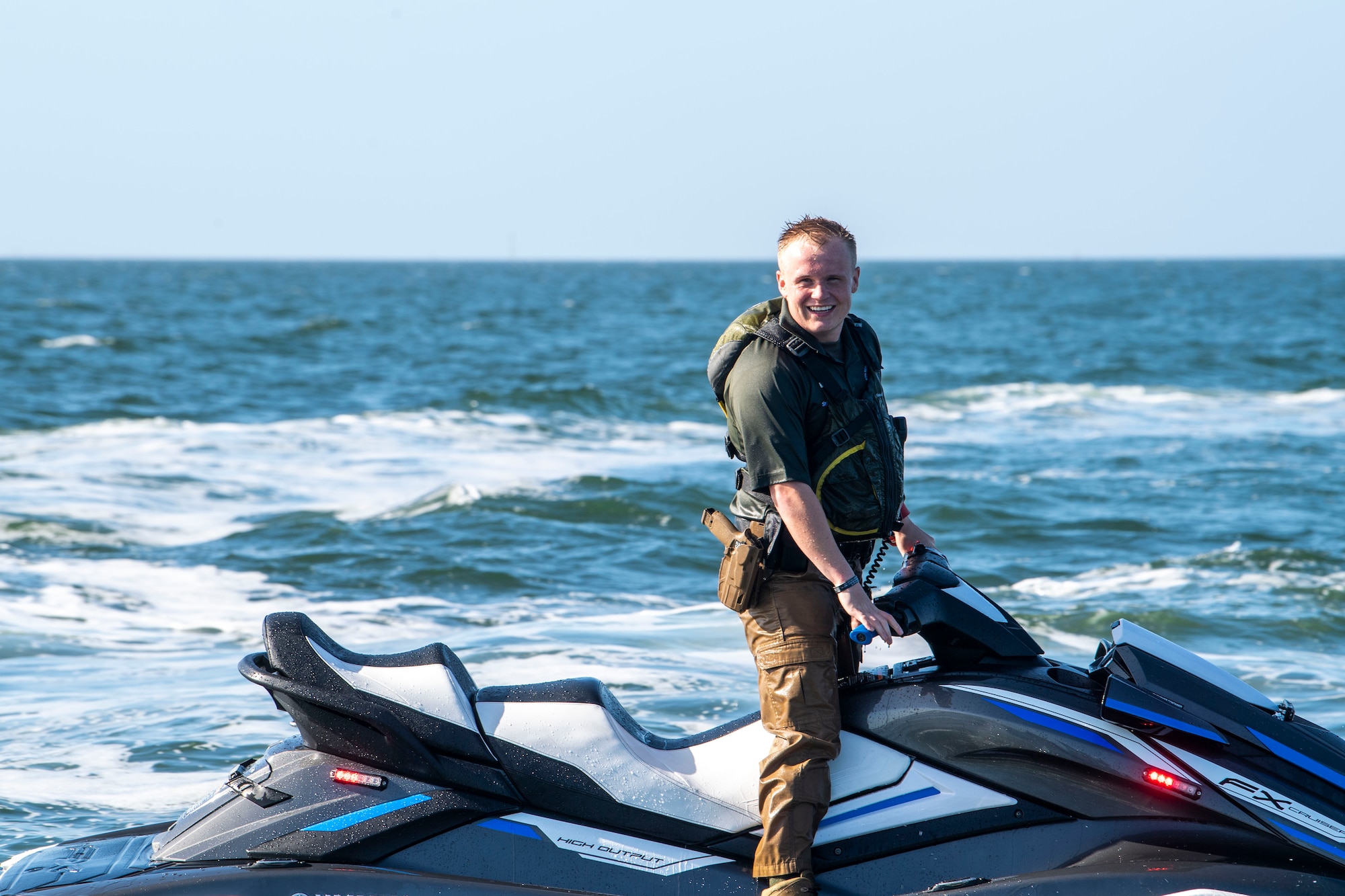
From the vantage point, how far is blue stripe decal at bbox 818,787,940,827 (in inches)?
125

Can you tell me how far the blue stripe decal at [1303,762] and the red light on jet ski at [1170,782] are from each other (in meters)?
0.19

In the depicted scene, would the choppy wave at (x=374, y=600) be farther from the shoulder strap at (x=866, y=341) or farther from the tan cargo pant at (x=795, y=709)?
the shoulder strap at (x=866, y=341)

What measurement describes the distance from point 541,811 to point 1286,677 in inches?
208

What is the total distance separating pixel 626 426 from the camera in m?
19.4

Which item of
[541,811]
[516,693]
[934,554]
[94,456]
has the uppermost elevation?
[934,554]

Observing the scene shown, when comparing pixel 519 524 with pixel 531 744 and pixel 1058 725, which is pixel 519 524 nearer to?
pixel 531 744

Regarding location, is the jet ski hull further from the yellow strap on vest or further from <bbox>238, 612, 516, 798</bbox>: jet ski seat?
the yellow strap on vest

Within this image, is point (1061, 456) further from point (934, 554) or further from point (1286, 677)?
point (934, 554)

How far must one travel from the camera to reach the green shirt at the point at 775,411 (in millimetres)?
3119

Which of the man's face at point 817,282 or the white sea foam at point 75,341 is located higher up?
the man's face at point 817,282

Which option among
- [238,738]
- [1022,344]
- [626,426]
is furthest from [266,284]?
[238,738]

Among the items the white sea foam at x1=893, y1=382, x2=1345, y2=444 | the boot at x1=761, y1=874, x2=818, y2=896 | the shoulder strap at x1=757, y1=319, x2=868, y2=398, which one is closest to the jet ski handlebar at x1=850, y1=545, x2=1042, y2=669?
the shoulder strap at x1=757, y1=319, x2=868, y2=398

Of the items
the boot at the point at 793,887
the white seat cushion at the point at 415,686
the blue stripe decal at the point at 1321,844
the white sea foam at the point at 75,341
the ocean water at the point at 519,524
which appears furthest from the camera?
the white sea foam at the point at 75,341

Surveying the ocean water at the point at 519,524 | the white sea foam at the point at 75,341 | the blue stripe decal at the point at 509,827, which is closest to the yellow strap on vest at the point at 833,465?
the blue stripe decal at the point at 509,827
